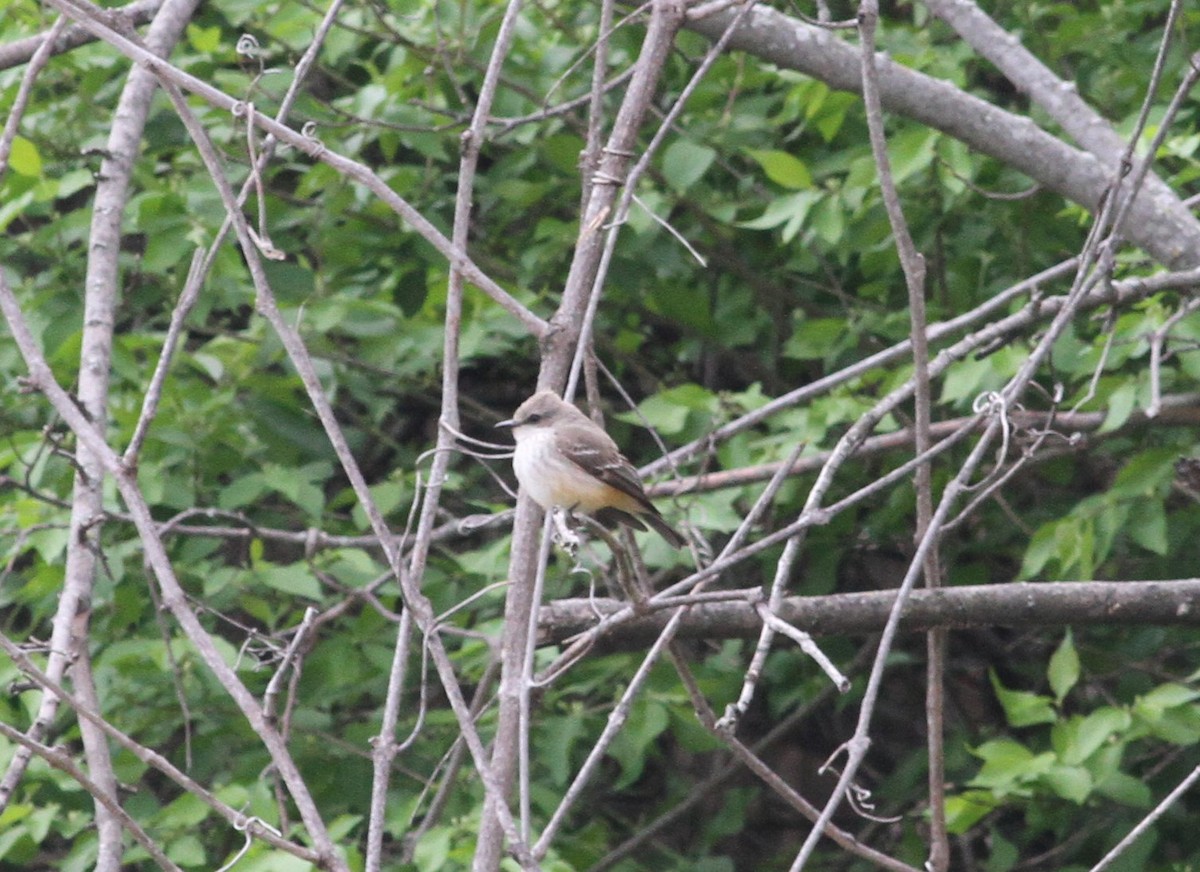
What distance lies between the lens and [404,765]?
5656 mm

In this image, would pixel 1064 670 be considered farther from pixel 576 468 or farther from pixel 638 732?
pixel 576 468

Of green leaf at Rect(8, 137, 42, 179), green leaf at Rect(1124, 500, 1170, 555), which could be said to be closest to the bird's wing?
green leaf at Rect(1124, 500, 1170, 555)

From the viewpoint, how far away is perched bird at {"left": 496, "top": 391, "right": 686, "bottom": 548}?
363 centimetres

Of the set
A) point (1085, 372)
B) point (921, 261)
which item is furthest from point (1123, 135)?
point (921, 261)

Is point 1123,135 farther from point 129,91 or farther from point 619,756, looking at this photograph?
point 129,91

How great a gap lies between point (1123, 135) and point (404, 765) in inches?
121

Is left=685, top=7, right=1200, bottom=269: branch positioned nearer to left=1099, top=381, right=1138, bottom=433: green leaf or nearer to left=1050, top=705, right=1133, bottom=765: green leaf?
left=1099, top=381, right=1138, bottom=433: green leaf

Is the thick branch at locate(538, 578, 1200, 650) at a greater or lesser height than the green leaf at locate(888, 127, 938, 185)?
lesser

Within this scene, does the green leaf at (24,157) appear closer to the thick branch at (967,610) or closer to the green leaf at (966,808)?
the thick branch at (967,610)

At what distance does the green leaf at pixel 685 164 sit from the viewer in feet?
18.0

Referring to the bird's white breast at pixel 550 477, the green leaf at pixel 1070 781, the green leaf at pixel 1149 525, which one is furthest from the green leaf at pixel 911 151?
the green leaf at pixel 1070 781

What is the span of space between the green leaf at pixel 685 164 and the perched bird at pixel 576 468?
1330mm

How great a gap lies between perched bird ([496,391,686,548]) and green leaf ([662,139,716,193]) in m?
1.33

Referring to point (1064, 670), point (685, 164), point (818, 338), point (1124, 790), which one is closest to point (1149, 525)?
point (1064, 670)
